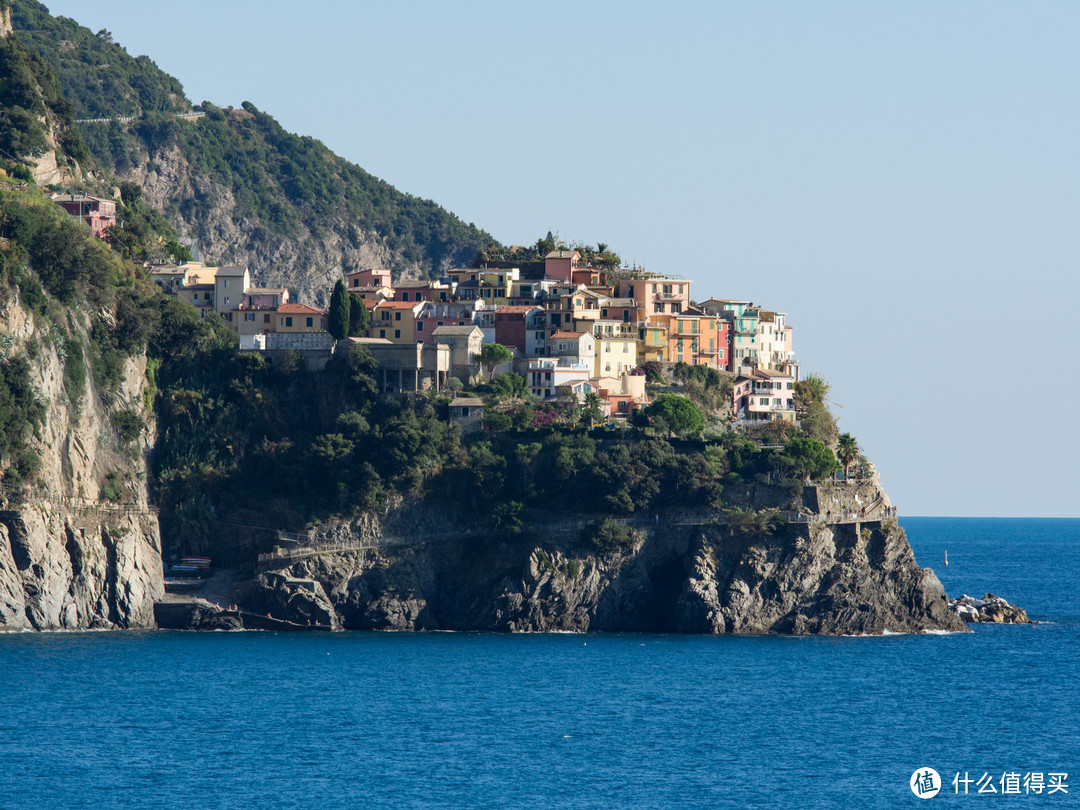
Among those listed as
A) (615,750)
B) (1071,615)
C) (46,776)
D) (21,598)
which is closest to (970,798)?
(615,750)

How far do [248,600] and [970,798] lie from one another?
152 ft

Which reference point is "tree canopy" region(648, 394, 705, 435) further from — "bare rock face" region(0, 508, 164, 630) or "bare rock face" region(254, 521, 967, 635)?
"bare rock face" region(0, 508, 164, 630)

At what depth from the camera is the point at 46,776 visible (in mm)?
62438

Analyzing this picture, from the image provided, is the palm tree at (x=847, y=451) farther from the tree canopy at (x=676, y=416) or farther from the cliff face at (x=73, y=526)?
the cliff face at (x=73, y=526)

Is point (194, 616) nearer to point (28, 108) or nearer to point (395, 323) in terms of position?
point (395, 323)

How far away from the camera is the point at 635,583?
97.8m

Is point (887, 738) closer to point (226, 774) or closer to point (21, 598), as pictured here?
point (226, 774)

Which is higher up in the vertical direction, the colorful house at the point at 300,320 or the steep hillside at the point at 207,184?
the steep hillside at the point at 207,184

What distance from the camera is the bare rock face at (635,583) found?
316 ft

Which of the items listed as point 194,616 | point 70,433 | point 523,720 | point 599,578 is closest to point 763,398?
point 599,578

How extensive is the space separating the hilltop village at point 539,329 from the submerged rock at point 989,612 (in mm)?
17073
